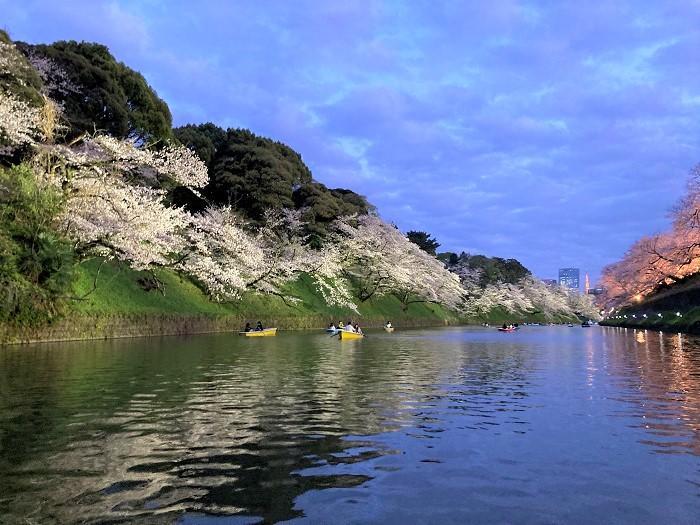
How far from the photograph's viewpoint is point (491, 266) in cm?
13300

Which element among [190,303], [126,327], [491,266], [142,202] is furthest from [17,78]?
[491,266]

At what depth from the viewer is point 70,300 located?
102ft

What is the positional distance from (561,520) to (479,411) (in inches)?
249

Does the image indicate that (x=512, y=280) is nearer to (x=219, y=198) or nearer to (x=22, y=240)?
(x=219, y=198)

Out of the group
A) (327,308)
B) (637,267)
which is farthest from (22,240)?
(637,267)

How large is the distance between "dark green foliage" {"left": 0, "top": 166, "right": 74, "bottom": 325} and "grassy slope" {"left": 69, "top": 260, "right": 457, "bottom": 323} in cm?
371

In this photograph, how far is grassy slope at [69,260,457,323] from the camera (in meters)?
34.3

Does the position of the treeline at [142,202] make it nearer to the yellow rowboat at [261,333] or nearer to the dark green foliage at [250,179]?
the dark green foliage at [250,179]

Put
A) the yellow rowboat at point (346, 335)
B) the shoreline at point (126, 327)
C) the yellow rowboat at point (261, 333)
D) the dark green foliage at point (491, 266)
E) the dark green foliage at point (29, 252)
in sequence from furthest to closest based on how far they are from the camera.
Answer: the dark green foliage at point (491, 266), the yellow rowboat at point (261, 333), the yellow rowboat at point (346, 335), the shoreline at point (126, 327), the dark green foliage at point (29, 252)

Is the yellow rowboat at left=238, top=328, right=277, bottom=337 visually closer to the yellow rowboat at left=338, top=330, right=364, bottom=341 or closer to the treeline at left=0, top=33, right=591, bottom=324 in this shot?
the treeline at left=0, top=33, right=591, bottom=324

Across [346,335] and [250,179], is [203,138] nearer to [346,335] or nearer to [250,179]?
[250,179]

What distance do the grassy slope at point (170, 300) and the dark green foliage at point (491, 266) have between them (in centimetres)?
6675

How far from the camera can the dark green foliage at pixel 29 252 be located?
85.5ft

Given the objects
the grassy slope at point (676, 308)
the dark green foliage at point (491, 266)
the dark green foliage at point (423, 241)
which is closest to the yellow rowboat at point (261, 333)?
the grassy slope at point (676, 308)
